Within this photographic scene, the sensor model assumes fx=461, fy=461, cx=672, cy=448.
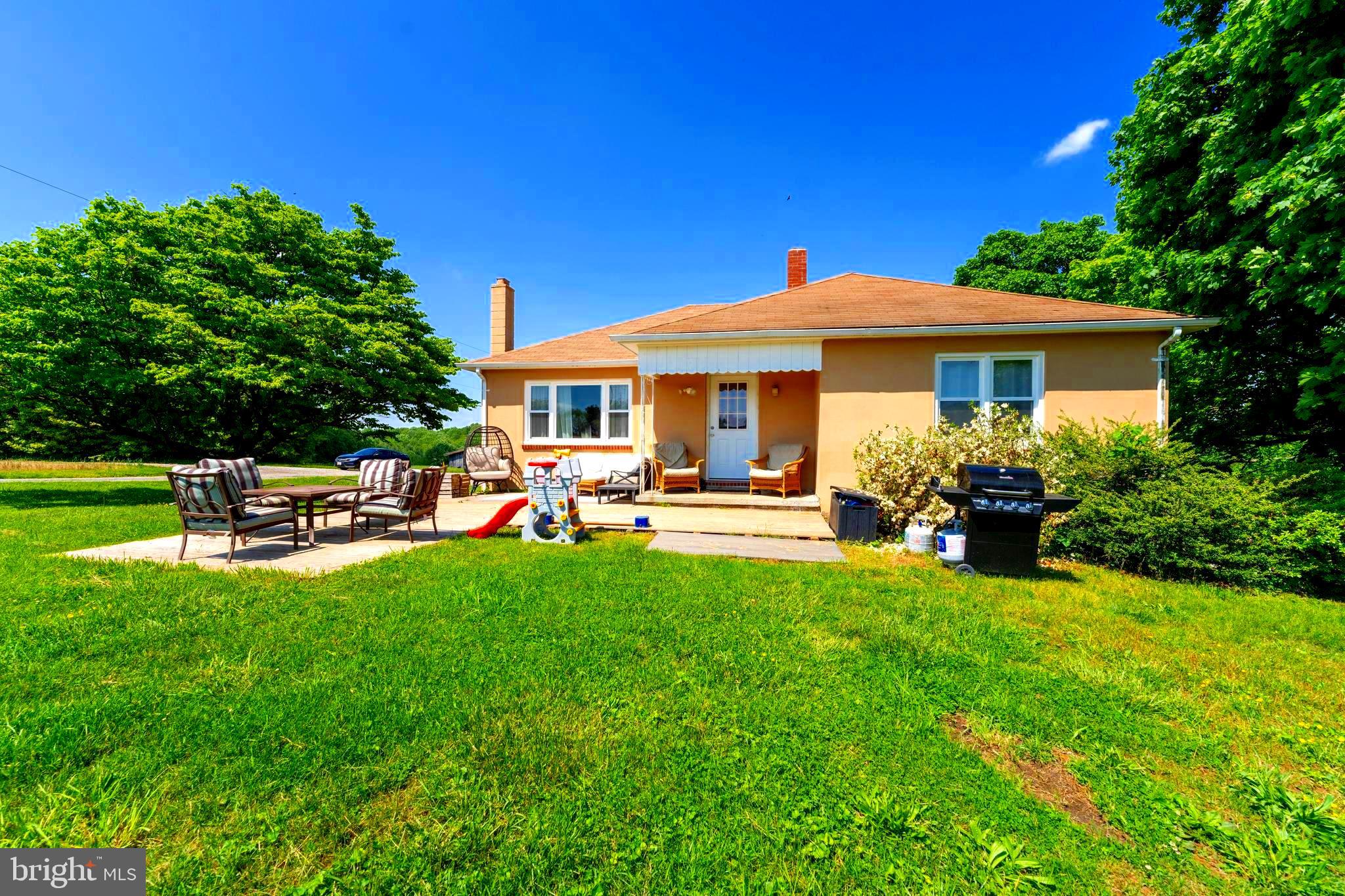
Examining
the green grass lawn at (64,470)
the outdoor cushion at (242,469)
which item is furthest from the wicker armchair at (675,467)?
the green grass lawn at (64,470)

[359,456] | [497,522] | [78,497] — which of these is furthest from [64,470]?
[497,522]

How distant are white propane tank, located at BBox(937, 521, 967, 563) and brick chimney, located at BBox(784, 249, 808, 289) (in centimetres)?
919

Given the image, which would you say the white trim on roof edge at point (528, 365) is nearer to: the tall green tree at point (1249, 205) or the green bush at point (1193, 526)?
the green bush at point (1193, 526)

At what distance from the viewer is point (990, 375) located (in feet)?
27.5

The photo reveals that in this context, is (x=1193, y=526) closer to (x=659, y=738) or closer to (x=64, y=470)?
(x=659, y=738)

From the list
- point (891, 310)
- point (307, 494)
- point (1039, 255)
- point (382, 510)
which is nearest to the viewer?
point (307, 494)

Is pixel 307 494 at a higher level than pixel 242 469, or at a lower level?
lower

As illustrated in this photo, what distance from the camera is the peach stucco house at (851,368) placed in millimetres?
8016

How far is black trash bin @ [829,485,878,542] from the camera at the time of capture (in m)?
7.12

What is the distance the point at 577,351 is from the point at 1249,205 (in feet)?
40.7

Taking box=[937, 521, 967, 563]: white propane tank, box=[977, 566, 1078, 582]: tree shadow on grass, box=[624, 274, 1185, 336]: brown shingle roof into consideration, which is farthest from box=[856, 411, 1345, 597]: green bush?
box=[624, 274, 1185, 336]: brown shingle roof

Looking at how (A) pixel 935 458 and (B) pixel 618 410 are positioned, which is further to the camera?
(B) pixel 618 410

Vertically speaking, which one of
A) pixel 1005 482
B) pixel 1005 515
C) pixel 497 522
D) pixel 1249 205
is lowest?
pixel 497 522

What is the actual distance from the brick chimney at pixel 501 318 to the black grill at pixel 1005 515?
468 inches
